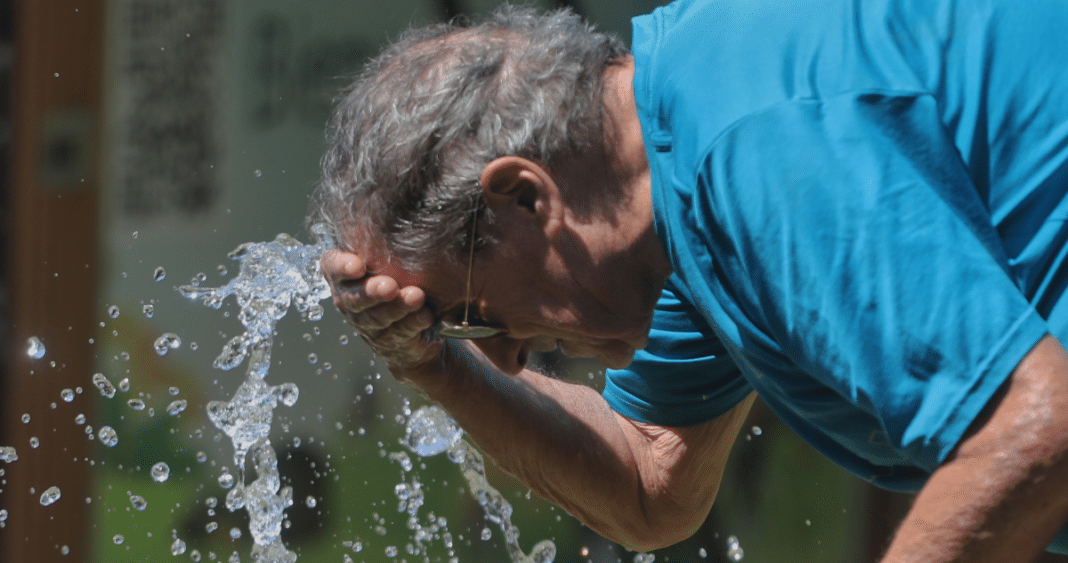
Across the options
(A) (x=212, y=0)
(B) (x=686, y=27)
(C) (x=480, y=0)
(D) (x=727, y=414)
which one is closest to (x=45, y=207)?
(A) (x=212, y=0)

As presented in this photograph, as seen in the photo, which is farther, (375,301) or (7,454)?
(7,454)

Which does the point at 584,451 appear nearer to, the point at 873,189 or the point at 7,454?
the point at 873,189

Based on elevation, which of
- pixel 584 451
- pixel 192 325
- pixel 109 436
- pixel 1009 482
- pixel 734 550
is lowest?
pixel 734 550

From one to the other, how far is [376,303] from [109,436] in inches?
108

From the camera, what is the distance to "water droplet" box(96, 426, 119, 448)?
153 inches

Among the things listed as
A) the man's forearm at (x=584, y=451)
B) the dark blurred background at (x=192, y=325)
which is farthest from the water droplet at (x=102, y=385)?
the man's forearm at (x=584, y=451)

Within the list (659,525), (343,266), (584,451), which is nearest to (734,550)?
(659,525)

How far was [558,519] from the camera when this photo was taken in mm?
3916

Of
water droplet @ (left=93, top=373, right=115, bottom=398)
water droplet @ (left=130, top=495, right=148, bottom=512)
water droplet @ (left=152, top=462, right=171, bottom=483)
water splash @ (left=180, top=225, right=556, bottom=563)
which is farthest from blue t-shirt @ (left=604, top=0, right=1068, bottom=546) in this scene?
water droplet @ (left=93, top=373, right=115, bottom=398)

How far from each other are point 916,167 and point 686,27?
0.39 metres

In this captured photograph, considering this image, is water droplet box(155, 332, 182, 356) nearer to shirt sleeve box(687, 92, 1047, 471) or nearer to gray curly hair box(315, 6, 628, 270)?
gray curly hair box(315, 6, 628, 270)

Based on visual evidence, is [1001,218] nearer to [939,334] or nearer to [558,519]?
[939,334]

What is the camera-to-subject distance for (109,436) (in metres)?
3.87

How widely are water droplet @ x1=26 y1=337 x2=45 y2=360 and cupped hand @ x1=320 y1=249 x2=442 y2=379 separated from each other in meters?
2.85
